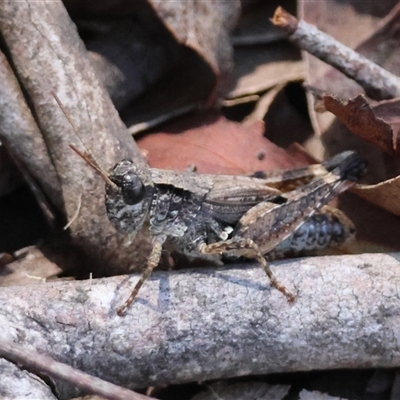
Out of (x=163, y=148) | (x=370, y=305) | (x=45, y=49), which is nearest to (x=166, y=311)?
(x=370, y=305)

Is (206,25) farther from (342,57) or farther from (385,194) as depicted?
(385,194)

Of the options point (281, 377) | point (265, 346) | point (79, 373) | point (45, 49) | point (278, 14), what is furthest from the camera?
point (278, 14)

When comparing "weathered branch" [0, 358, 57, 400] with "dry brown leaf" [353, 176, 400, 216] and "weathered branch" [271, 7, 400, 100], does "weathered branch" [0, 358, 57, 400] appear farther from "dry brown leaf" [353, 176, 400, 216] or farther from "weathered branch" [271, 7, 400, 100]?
"weathered branch" [271, 7, 400, 100]

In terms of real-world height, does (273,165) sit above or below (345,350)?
above

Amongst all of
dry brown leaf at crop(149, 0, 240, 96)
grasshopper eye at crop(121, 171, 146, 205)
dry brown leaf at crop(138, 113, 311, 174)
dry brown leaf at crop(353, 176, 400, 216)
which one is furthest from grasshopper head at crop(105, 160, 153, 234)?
dry brown leaf at crop(353, 176, 400, 216)

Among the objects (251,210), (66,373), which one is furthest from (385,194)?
(66,373)

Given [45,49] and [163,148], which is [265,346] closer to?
[163,148]
